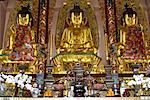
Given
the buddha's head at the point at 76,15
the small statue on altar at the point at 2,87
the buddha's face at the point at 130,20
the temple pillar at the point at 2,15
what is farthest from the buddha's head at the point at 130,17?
the small statue on altar at the point at 2,87

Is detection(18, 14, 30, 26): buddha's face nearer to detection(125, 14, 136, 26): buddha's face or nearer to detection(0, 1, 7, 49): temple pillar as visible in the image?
detection(0, 1, 7, 49): temple pillar

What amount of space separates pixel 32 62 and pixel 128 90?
2440mm

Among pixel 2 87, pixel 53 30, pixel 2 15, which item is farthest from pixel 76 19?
pixel 2 87

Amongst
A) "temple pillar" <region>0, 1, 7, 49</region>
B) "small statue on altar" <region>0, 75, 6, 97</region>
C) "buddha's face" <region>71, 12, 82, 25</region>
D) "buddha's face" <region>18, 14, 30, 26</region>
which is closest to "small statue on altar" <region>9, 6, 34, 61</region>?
"buddha's face" <region>18, 14, 30, 26</region>

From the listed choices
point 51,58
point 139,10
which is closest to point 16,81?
point 51,58

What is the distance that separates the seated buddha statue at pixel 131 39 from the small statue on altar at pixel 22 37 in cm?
210

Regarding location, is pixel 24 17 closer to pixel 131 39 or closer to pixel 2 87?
pixel 131 39

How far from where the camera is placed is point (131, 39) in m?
8.17

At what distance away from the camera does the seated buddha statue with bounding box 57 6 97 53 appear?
802 centimetres

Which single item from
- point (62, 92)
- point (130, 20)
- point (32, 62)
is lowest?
point (62, 92)

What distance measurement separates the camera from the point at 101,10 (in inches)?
342

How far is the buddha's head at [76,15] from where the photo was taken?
859 centimetres

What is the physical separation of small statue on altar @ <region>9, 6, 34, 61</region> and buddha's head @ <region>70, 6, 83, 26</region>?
3.54 ft

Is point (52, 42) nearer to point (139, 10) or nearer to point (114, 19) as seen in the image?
point (114, 19)
